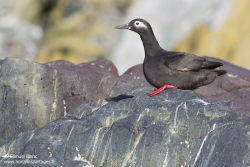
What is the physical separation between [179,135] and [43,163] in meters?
2.19

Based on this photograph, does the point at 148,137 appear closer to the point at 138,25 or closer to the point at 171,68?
the point at 171,68

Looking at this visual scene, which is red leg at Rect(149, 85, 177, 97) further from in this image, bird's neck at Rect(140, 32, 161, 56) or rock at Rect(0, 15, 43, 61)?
rock at Rect(0, 15, 43, 61)

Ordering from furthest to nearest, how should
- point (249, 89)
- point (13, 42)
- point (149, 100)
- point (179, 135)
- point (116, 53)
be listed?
point (13, 42) → point (116, 53) → point (249, 89) → point (149, 100) → point (179, 135)

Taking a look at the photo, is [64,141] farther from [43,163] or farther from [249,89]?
[249,89]

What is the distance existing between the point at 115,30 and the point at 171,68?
17.8 m

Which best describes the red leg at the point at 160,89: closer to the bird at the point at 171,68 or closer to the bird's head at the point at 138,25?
the bird at the point at 171,68

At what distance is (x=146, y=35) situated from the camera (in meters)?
12.9

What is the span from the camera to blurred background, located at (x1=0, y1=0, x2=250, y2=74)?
83.0 feet

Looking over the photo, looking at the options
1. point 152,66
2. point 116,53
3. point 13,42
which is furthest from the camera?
point 13,42

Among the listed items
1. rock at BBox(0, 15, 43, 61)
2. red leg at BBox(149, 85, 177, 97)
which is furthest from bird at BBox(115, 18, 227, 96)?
rock at BBox(0, 15, 43, 61)

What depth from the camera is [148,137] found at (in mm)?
10461

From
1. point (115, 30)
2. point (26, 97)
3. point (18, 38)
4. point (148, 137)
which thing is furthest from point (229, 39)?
point (148, 137)

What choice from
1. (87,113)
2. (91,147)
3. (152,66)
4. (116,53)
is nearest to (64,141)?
(91,147)

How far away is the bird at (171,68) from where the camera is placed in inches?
474
